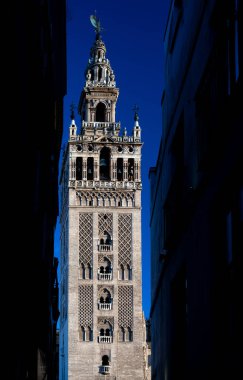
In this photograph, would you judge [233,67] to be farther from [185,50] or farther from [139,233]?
[139,233]

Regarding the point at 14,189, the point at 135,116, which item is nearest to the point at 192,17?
the point at 14,189

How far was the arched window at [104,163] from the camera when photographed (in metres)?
68.4

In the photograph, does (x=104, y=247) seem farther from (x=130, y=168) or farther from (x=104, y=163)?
(x=104, y=163)

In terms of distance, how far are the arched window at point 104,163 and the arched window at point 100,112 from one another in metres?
4.49

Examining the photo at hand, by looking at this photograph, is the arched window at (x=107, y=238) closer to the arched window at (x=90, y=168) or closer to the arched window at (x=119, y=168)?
the arched window at (x=119, y=168)

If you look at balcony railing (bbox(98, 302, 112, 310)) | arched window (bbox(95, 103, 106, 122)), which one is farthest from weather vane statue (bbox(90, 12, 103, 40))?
balcony railing (bbox(98, 302, 112, 310))

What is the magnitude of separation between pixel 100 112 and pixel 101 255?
13.0 meters

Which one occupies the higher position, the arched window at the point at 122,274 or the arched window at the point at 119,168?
the arched window at the point at 119,168

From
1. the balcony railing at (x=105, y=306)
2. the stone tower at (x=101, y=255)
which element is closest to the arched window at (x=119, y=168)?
the stone tower at (x=101, y=255)

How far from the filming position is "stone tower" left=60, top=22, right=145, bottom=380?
62969 mm

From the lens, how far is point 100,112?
238 ft

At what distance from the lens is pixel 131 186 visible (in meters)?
67.1

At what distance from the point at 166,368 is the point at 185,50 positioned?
586 cm

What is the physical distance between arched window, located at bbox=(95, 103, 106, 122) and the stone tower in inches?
37.2
